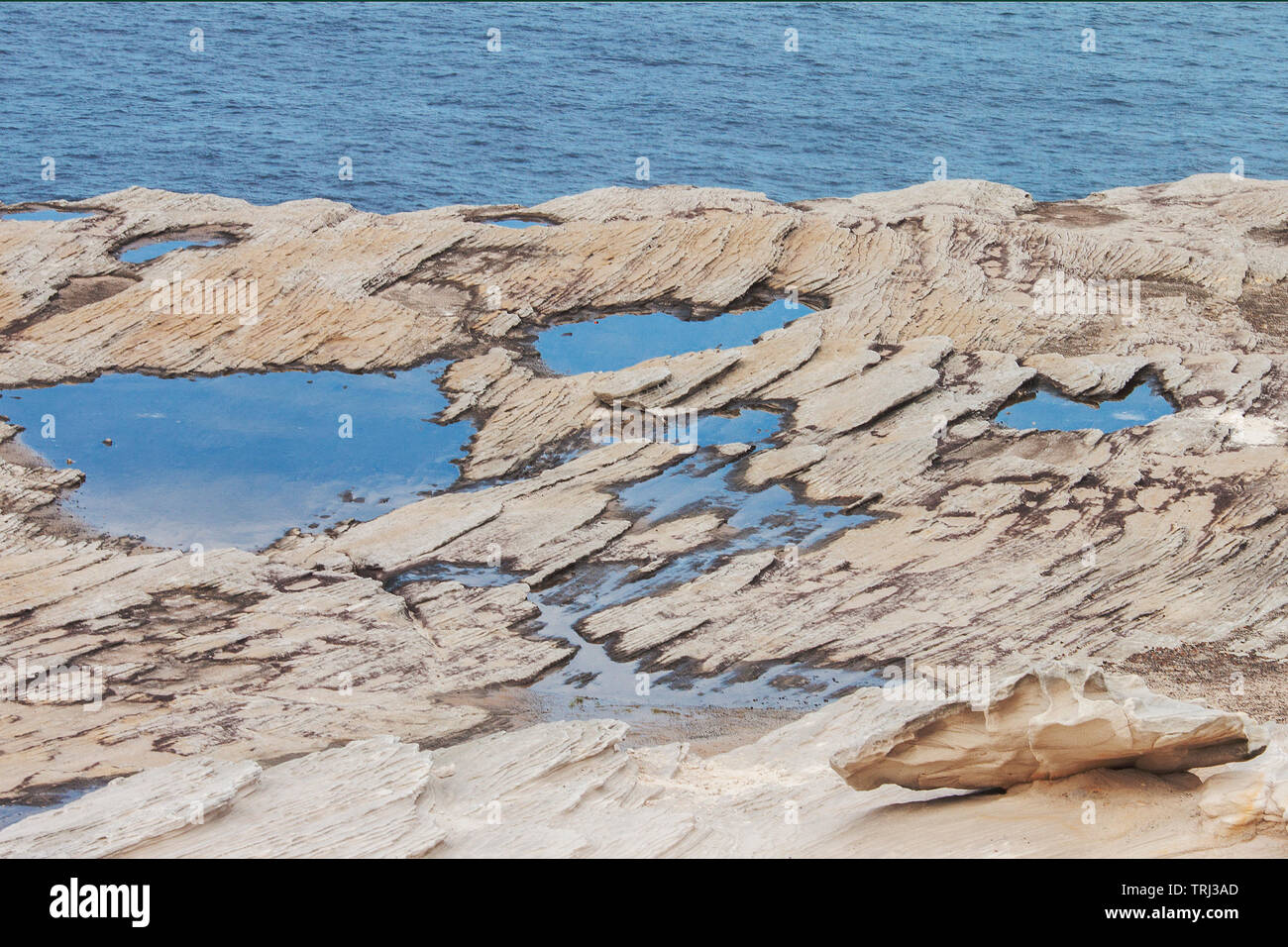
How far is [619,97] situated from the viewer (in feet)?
226

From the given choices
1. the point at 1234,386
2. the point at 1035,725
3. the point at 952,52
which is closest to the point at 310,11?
the point at 952,52

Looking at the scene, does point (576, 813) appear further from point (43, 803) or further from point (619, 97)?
point (619, 97)

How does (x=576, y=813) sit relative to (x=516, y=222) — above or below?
below

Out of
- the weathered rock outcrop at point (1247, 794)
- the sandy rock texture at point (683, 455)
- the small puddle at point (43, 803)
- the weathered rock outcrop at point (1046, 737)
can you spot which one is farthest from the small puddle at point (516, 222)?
the weathered rock outcrop at point (1247, 794)

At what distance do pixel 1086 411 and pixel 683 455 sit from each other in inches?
376

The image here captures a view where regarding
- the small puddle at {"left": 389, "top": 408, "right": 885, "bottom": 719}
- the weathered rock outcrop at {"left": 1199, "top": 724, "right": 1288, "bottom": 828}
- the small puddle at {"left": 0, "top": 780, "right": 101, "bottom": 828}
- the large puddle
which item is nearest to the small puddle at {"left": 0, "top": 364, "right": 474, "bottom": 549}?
the large puddle

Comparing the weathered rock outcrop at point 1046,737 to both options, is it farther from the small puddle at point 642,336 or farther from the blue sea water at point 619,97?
the blue sea water at point 619,97

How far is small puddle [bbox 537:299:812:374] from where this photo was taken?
1419 inches

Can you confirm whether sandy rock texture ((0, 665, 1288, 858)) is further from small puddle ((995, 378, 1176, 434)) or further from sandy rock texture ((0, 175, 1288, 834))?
small puddle ((995, 378, 1176, 434))

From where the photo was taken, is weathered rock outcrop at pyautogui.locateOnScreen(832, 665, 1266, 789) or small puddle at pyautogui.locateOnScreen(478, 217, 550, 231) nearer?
weathered rock outcrop at pyautogui.locateOnScreen(832, 665, 1266, 789)

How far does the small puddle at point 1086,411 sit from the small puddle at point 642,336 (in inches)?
274

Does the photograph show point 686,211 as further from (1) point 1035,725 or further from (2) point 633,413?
(1) point 1035,725

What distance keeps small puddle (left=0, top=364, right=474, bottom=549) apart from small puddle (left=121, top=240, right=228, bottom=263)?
582cm

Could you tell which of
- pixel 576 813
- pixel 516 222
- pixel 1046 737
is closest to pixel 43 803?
pixel 576 813
